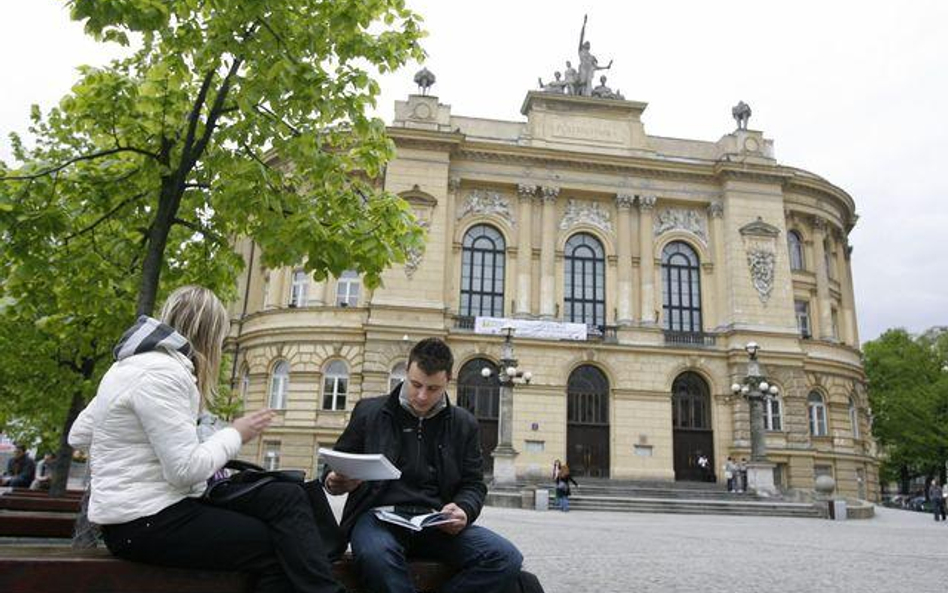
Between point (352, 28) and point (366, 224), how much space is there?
7.00 ft

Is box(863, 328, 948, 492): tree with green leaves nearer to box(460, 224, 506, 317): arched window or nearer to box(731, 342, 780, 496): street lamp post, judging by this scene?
box(731, 342, 780, 496): street lamp post

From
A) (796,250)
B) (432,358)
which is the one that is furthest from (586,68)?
(432,358)

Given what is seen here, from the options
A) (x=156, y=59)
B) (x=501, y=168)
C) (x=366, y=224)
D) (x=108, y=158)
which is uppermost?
(x=501, y=168)

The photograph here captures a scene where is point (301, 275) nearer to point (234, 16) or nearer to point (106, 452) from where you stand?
point (234, 16)

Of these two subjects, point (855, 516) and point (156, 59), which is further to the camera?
point (855, 516)

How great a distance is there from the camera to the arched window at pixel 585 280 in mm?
30578

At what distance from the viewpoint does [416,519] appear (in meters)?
3.56

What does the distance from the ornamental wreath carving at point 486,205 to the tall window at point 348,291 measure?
5662mm

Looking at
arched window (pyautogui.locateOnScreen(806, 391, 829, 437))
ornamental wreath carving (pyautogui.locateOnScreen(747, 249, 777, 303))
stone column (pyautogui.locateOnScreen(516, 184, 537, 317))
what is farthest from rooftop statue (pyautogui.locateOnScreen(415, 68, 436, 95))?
arched window (pyautogui.locateOnScreen(806, 391, 829, 437))

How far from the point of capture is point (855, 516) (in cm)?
2228

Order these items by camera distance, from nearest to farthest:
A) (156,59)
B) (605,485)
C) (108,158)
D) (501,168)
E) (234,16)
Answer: (234,16), (156,59), (108,158), (605,485), (501,168)

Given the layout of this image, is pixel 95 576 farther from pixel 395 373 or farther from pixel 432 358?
pixel 395 373

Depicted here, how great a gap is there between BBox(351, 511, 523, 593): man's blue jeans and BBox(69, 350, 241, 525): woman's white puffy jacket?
904 mm

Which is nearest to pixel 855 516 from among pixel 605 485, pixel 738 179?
pixel 605 485
